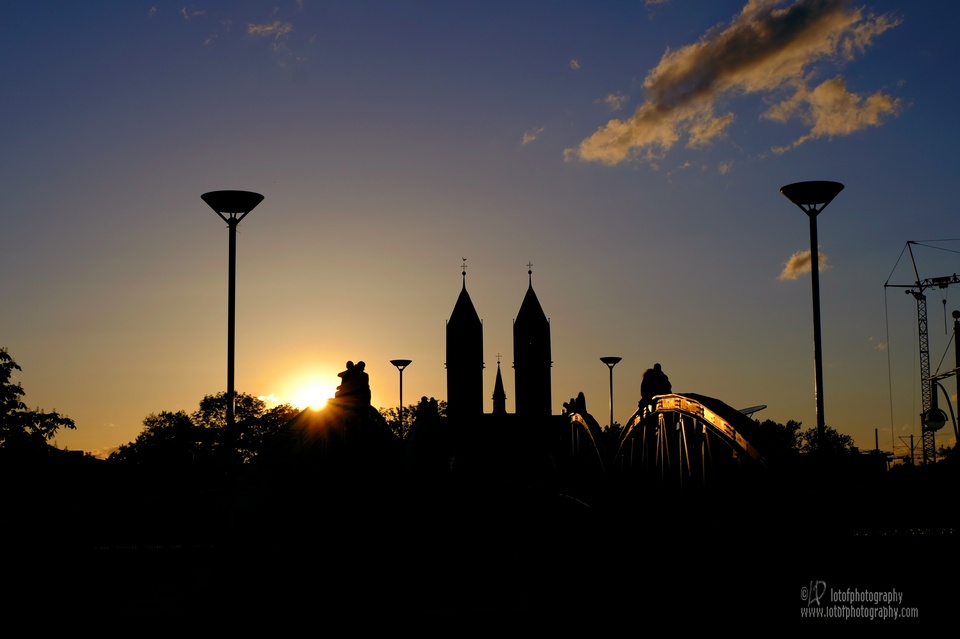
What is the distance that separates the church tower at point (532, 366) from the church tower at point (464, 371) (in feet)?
12.1

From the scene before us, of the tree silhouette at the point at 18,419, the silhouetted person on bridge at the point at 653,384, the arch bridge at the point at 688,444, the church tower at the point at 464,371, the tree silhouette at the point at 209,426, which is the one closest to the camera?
the arch bridge at the point at 688,444

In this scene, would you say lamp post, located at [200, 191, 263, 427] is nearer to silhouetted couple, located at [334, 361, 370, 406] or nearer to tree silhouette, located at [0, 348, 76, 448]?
silhouetted couple, located at [334, 361, 370, 406]

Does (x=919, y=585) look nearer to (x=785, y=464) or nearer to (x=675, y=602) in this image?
(x=675, y=602)

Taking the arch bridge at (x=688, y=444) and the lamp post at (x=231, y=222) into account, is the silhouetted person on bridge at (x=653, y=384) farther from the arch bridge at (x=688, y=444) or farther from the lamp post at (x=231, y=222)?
the lamp post at (x=231, y=222)

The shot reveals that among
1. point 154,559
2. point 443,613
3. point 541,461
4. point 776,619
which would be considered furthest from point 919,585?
point 541,461

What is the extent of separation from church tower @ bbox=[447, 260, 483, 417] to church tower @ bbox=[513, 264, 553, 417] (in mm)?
3694

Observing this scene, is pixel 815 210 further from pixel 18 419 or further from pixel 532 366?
pixel 532 366

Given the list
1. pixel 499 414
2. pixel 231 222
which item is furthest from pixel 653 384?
pixel 499 414

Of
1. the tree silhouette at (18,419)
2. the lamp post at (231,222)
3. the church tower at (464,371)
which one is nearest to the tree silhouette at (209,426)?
the church tower at (464,371)

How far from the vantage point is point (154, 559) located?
15.4 meters

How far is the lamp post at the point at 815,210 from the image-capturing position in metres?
19.2

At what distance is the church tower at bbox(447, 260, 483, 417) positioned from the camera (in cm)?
10688

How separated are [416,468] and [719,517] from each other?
102 feet

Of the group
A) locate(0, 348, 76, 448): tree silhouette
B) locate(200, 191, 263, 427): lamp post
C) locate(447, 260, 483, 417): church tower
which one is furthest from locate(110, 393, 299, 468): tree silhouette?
locate(200, 191, 263, 427): lamp post
